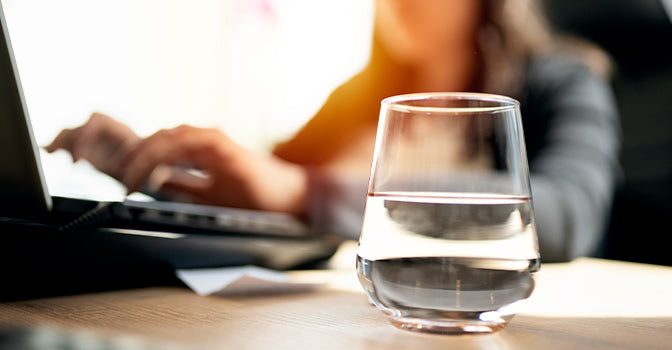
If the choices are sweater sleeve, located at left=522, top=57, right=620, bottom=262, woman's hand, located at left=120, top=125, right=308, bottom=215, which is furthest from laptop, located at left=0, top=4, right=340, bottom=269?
sweater sleeve, located at left=522, top=57, right=620, bottom=262

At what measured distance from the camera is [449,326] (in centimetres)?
23

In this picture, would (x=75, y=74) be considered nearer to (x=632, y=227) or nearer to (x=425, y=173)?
(x=425, y=173)

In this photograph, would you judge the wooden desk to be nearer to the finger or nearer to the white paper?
the white paper

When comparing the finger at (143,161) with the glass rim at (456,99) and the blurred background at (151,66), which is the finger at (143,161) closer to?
the blurred background at (151,66)

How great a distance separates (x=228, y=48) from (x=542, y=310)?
158 centimetres

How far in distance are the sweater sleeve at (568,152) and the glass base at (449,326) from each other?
0.43 m

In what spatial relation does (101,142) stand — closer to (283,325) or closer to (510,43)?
(283,325)

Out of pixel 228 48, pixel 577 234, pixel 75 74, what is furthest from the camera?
pixel 228 48

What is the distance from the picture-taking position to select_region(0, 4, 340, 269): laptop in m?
0.27

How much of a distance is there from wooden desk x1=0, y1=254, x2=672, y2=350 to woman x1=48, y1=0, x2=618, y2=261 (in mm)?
162

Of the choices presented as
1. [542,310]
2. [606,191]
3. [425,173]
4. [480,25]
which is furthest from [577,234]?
[480,25]

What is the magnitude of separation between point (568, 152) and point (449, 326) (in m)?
0.85

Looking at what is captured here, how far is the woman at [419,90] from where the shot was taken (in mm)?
547

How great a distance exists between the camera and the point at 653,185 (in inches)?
49.3
